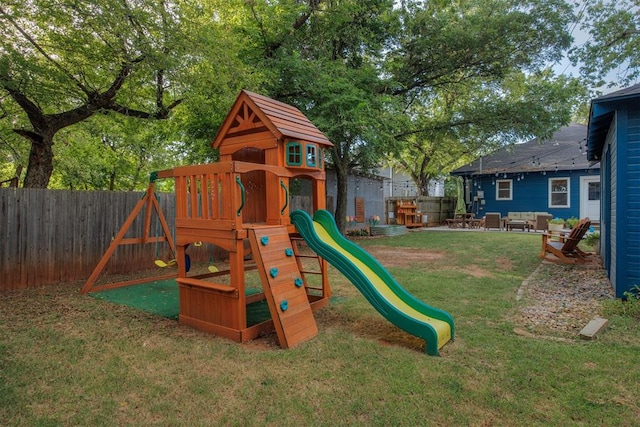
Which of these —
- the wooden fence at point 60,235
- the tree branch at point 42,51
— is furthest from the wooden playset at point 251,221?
the tree branch at point 42,51

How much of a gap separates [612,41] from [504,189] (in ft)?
28.5

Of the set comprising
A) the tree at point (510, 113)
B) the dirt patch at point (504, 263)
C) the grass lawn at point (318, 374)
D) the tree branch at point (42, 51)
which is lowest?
the grass lawn at point (318, 374)

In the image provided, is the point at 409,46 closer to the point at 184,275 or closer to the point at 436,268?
the point at 436,268

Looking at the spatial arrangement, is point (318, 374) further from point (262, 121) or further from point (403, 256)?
point (403, 256)

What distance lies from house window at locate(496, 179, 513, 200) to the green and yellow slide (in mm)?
17423

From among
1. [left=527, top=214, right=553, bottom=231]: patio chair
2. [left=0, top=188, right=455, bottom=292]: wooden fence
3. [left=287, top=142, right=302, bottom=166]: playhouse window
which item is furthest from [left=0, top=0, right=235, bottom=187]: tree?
[left=527, top=214, right=553, bottom=231]: patio chair

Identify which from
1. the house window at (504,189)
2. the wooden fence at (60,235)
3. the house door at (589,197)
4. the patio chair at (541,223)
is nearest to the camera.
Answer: the wooden fence at (60,235)

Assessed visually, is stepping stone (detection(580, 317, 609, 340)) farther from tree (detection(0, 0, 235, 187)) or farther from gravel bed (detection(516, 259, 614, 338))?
tree (detection(0, 0, 235, 187))

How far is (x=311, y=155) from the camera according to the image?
200 inches

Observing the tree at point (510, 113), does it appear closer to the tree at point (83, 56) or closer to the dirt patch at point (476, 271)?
the dirt patch at point (476, 271)

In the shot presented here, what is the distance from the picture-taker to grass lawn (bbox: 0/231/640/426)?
2508 mm

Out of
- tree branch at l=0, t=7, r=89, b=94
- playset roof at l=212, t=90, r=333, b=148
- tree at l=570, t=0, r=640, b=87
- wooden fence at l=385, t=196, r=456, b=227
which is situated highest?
tree at l=570, t=0, r=640, b=87

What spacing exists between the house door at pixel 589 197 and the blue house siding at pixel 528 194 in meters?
0.18

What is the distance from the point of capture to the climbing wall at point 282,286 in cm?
380
